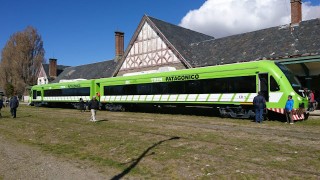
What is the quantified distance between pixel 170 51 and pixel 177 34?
3600 millimetres

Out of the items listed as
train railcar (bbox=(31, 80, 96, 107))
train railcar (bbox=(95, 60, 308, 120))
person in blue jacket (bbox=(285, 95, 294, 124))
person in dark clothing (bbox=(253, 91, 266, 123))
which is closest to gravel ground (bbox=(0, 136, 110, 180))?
person in dark clothing (bbox=(253, 91, 266, 123))

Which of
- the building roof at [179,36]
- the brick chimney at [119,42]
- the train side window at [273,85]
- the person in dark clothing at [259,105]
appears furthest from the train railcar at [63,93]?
the train side window at [273,85]

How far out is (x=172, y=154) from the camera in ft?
26.1

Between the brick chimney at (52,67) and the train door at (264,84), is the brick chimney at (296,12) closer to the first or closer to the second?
the train door at (264,84)

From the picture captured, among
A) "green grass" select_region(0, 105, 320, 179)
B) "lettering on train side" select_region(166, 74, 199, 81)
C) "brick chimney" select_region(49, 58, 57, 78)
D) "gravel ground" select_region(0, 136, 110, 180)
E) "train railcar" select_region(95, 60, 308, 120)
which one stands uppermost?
"brick chimney" select_region(49, 58, 57, 78)

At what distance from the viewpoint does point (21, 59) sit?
188 feet

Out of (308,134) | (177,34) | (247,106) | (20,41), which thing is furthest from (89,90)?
(20,41)

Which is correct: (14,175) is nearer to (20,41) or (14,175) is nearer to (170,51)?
(170,51)

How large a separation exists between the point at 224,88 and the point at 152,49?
50.1ft

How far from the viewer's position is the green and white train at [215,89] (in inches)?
599

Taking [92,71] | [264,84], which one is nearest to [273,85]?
[264,84]

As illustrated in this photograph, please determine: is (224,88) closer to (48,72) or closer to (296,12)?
(296,12)

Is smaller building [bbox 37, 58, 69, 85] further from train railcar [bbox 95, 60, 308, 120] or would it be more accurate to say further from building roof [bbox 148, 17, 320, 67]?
train railcar [bbox 95, 60, 308, 120]

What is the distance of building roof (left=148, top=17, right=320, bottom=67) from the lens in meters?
22.2
